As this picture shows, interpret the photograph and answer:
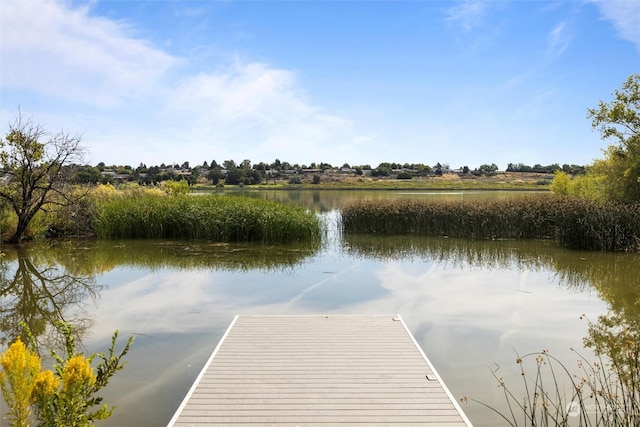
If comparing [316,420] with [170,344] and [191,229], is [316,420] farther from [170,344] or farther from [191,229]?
[191,229]

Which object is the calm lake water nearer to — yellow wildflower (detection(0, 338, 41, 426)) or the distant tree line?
yellow wildflower (detection(0, 338, 41, 426))

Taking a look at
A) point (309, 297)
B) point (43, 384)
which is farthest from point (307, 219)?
point (43, 384)

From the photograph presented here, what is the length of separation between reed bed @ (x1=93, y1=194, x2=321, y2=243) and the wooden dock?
9892mm

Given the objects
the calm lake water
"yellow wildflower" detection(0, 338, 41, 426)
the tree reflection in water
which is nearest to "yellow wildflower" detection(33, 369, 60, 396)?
"yellow wildflower" detection(0, 338, 41, 426)

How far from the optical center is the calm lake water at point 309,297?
5.40 metres

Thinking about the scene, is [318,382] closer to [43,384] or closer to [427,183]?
[43,384]

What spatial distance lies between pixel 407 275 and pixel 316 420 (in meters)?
7.19

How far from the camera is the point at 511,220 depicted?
1725 cm

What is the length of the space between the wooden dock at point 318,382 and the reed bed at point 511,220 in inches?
423

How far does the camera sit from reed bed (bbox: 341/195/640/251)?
1442 cm

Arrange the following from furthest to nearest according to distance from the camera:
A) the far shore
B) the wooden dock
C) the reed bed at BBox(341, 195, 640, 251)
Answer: the far shore < the reed bed at BBox(341, 195, 640, 251) < the wooden dock

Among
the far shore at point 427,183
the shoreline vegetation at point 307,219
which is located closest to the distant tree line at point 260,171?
the far shore at point 427,183

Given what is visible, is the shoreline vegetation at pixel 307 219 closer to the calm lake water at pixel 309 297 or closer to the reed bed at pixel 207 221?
the reed bed at pixel 207 221

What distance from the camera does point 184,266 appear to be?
462 inches
